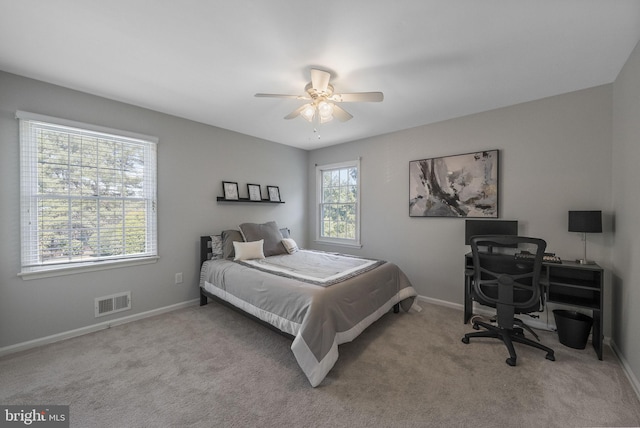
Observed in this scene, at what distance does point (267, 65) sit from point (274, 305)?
2.10m

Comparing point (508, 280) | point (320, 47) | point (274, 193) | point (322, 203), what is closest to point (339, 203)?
point (322, 203)

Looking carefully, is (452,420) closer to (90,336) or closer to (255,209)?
(90,336)

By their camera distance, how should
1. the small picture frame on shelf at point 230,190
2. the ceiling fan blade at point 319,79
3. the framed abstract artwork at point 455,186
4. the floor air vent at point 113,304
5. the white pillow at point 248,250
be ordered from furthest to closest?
1. the small picture frame on shelf at point 230,190
2. the white pillow at point 248,250
3. the framed abstract artwork at point 455,186
4. the floor air vent at point 113,304
5. the ceiling fan blade at point 319,79

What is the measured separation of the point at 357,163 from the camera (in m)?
4.38

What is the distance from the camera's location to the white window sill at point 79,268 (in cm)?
238

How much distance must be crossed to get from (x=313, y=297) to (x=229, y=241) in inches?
74.2

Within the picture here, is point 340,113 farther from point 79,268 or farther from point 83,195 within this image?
point 79,268

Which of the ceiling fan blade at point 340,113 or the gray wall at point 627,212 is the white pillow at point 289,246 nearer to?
the ceiling fan blade at point 340,113

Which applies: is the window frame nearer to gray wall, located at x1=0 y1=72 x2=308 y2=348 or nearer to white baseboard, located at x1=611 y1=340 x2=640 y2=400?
gray wall, located at x1=0 y1=72 x2=308 y2=348

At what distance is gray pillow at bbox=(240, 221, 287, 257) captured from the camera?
364 cm

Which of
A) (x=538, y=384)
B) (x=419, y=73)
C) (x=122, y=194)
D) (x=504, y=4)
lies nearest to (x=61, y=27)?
(x=122, y=194)

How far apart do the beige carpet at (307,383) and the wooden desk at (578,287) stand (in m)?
0.31

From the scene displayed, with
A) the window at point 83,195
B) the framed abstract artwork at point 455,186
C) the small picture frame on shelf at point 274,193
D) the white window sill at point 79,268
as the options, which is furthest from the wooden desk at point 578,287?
the window at point 83,195

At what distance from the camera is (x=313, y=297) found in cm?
208
